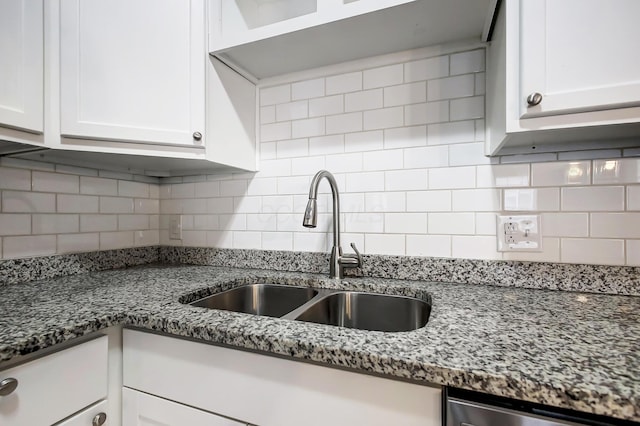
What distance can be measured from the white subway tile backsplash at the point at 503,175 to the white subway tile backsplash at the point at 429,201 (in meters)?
0.12

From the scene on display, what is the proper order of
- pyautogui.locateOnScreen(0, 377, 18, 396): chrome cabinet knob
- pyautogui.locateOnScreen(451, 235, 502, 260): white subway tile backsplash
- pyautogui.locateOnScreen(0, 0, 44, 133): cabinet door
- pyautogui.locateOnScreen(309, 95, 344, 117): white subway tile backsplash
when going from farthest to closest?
pyautogui.locateOnScreen(309, 95, 344, 117): white subway tile backsplash → pyautogui.locateOnScreen(451, 235, 502, 260): white subway tile backsplash → pyautogui.locateOnScreen(0, 0, 44, 133): cabinet door → pyautogui.locateOnScreen(0, 377, 18, 396): chrome cabinet knob

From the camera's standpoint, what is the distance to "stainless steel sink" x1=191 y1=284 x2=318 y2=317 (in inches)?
43.1

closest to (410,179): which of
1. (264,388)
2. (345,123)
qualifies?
(345,123)

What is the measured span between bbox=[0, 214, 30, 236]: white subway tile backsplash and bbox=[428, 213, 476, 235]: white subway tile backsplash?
1431mm

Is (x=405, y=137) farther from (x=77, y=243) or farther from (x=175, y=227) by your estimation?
(x=77, y=243)

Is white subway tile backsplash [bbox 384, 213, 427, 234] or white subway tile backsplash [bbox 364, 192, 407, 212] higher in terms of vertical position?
white subway tile backsplash [bbox 364, 192, 407, 212]

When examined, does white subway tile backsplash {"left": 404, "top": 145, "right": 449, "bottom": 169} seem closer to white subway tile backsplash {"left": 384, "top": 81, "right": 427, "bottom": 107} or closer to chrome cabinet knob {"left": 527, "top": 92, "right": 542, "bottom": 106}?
white subway tile backsplash {"left": 384, "top": 81, "right": 427, "bottom": 107}

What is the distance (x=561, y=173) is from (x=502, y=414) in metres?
0.80

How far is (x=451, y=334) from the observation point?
584mm

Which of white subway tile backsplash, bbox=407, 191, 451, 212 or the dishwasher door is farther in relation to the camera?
white subway tile backsplash, bbox=407, 191, 451, 212

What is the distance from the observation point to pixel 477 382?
449 mm

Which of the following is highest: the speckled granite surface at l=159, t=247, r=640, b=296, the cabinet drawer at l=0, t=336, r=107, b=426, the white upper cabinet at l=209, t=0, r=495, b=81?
the white upper cabinet at l=209, t=0, r=495, b=81

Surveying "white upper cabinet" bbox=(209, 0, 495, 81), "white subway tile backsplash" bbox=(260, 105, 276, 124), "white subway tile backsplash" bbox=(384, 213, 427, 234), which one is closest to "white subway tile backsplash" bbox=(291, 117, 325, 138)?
"white subway tile backsplash" bbox=(260, 105, 276, 124)

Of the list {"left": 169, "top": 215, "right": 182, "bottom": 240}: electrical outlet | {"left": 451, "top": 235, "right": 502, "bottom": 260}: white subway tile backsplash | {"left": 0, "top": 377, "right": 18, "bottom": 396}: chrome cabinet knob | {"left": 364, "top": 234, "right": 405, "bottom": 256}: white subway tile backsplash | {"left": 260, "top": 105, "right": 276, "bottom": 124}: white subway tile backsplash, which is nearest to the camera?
{"left": 0, "top": 377, "right": 18, "bottom": 396}: chrome cabinet knob
